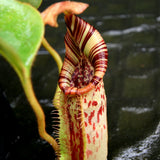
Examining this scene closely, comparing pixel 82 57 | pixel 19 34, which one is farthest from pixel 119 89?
pixel 19 34

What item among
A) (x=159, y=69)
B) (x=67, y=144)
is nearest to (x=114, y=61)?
(x=159, y=69)

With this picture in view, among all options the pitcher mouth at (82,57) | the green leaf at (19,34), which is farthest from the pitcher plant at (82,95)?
the green leaf at (19,34)

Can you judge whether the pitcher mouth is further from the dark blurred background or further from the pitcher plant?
the dark blurred background

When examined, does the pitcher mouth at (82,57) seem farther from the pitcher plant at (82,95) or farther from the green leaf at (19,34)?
the green leaf at (19,34)

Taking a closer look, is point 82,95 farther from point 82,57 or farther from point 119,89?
point 119,89

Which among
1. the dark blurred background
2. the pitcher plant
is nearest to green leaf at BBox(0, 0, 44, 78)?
the pitcher plant

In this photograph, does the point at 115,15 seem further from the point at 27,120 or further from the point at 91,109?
the point at 91,109
